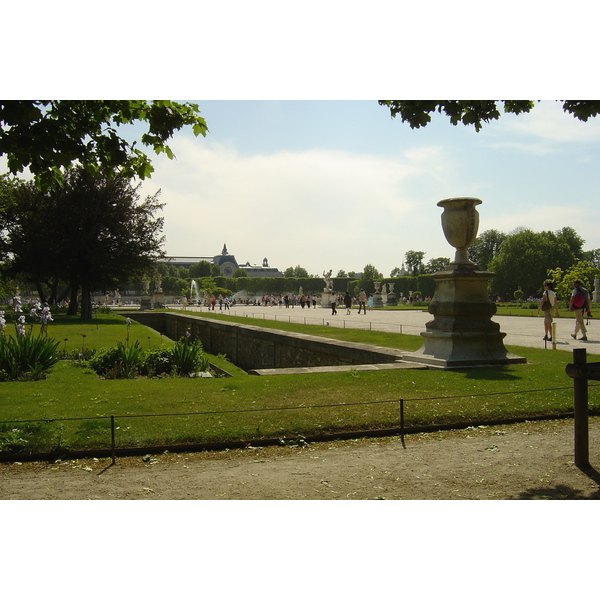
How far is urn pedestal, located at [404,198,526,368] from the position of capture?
9.35m

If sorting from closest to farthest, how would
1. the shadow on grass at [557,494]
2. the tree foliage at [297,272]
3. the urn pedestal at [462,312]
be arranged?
the shadow on grass at [557,494]
the urn pedestal at [462,312]
the tree foliage at [297,272]

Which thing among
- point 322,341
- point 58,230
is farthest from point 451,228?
point 58,230

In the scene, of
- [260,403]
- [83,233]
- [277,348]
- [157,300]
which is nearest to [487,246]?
[157,300]

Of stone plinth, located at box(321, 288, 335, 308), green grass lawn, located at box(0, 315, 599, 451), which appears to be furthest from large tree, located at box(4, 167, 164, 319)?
stone plinth, located at box(321, 288, 335, 308)

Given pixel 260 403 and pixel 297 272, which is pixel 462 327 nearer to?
pixel 260 403

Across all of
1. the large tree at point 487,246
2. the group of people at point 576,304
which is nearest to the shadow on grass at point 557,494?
the group of people at point 576,304

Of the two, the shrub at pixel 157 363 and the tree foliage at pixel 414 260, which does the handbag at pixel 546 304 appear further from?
the tree foliage at pixel 414 260

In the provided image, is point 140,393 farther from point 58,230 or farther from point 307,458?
point 58,230

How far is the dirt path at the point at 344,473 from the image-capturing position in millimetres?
4184

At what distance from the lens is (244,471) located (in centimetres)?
474

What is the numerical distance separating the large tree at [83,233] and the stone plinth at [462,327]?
2300cm

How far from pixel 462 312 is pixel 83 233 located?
931 inches

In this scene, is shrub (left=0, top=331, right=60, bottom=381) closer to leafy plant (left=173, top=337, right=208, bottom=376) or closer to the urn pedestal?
leafy plant (left=173, top=337, right=208, bottom=376)

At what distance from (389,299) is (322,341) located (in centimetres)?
4816
